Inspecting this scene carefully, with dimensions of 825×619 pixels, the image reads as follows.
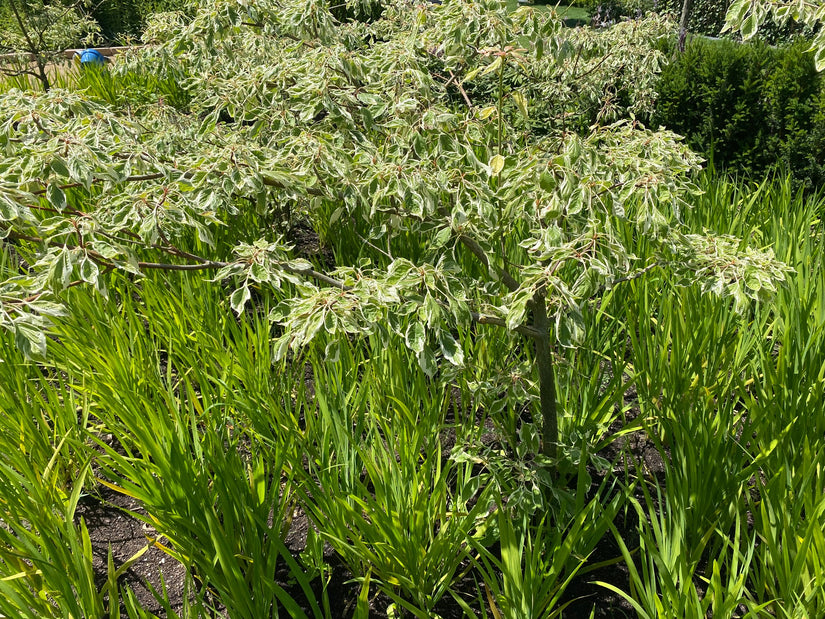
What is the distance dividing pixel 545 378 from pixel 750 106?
344 cm

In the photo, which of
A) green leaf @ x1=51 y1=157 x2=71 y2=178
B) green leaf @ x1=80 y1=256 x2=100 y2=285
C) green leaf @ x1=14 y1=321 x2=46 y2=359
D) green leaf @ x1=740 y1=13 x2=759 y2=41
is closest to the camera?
green leaf @ x1=14 y1=321 x2=46 y2=359

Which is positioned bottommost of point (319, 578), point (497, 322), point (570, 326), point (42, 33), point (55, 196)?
point (319, 578)

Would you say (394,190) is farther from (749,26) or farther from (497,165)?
(749,26)

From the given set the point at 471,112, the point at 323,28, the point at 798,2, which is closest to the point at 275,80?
the point at 323,28

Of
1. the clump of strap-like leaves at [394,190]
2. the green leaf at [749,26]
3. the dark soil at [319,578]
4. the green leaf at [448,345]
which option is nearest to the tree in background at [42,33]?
the clump of strap-like leaves at [394,190]

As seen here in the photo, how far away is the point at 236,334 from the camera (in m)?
2.26

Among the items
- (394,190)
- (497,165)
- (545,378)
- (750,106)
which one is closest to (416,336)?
(394,190)

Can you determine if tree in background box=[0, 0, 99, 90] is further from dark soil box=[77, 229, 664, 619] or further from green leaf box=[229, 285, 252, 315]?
green leaf box=[229, 285, 252, 315]

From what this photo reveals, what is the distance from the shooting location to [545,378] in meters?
1.91

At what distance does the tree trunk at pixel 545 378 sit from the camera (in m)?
1.86

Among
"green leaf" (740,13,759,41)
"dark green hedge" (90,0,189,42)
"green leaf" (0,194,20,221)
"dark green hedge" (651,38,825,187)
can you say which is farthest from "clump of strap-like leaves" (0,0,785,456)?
"dark green hedge" (90,0,189,42)

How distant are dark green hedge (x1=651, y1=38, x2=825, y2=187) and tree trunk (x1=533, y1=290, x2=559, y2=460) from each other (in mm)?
2711

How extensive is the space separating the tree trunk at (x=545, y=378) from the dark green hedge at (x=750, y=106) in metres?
2.71

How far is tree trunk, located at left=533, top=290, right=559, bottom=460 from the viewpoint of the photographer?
1.86 meters
